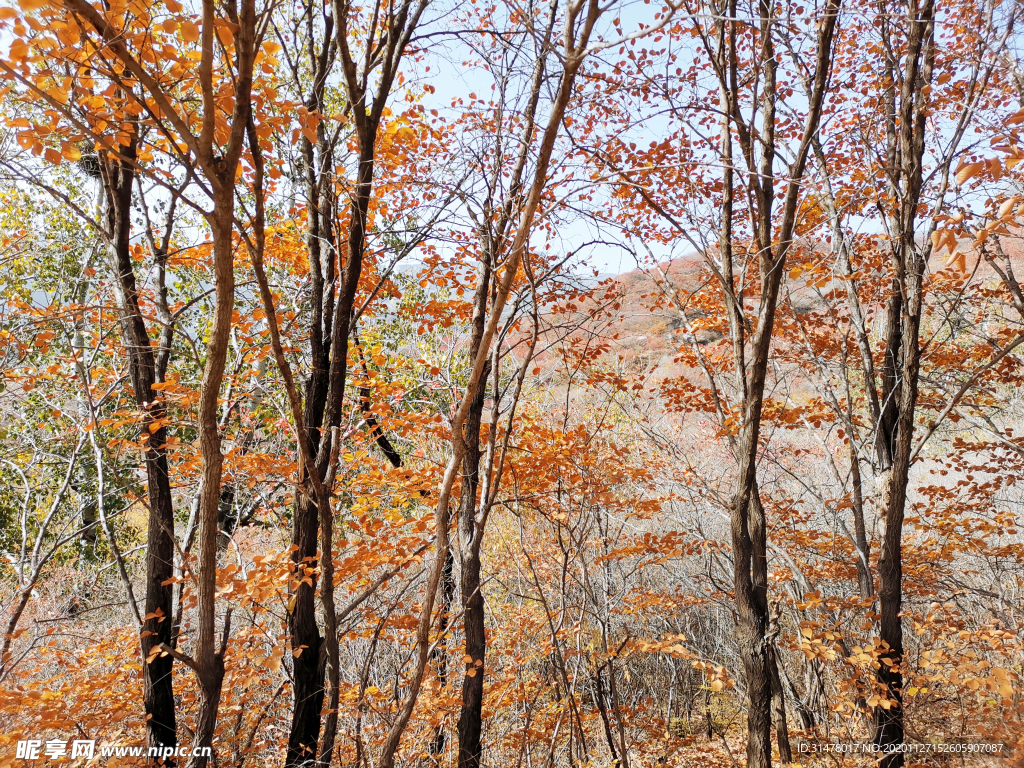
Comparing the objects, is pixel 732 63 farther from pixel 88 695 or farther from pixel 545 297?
pixel 88 695

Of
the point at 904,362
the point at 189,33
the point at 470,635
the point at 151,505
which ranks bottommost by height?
the point at 470,635

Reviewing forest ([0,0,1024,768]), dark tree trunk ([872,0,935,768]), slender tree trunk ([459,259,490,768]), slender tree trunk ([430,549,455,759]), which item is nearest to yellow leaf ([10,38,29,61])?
forest ([0,0,1024,768])

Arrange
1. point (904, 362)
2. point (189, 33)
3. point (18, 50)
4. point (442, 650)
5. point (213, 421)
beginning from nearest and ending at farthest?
point (213, 421)
point (189, 33)
point (18, 50)
point (904, 362)
point (442, 650)

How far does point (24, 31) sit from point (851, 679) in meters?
7.57

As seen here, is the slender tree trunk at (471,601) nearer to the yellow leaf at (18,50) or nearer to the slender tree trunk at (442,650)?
the slender tree trunk at (442,650)

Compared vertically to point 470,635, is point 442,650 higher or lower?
lower

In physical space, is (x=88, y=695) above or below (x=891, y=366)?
below

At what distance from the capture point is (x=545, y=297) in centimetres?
629

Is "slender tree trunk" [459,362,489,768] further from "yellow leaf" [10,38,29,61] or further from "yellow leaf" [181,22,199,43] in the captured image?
"yellow leaf" [10,38,29,61]

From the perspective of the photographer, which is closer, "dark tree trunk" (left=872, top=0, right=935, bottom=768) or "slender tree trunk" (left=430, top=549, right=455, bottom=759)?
"dark tree trunk" (left=872, top=0, right=935, bottom=768)

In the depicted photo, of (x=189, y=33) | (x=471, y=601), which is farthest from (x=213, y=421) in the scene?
(x=471, y=601)

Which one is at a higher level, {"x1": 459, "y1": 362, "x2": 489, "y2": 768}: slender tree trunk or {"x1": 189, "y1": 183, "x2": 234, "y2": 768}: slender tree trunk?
{"x1": 189, "y1": 183, "x2": 234, "y2": 768}: slender tree trunk

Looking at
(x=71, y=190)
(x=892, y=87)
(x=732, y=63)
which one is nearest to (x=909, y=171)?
(x=892, y=87)

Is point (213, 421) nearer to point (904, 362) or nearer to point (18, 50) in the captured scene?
point (18, 50)
